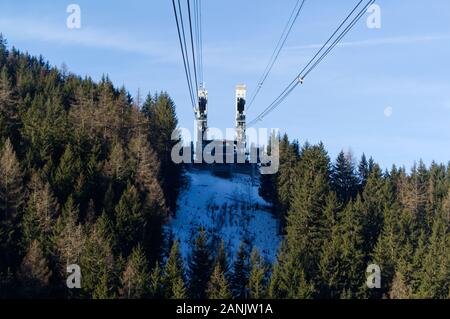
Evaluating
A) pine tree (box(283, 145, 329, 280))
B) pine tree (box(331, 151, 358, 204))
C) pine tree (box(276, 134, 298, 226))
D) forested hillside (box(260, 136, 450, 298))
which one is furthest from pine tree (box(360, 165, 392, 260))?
pine tree (box(276, 134, 298, 226))

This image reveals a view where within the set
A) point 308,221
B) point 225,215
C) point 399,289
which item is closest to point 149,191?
point 308,221

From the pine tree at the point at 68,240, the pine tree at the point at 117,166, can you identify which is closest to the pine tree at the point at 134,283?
the pine tree at the point at 68,240

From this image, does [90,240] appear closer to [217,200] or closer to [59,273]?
[59,273]

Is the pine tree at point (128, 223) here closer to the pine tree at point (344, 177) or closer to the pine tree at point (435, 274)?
the pine tree at point (435, 274)

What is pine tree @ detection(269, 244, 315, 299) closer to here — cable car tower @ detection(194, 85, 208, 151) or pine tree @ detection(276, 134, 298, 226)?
cable car tower @ detection(194, 85, 208, 151)
